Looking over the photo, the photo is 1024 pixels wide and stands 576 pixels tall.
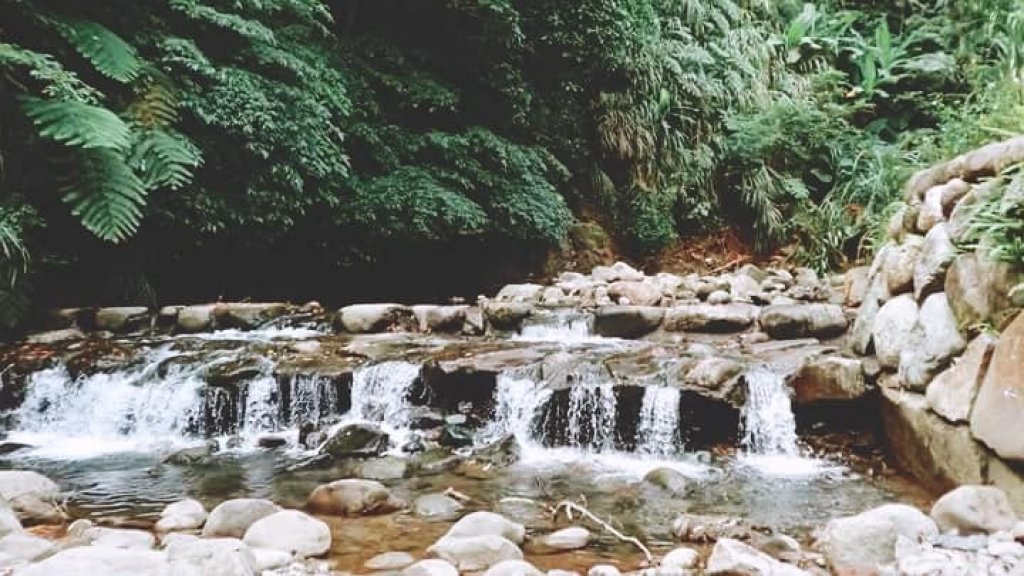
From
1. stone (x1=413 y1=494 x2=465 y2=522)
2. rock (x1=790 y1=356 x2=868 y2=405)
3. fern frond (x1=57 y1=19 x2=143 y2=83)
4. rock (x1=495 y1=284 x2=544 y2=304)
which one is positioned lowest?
stone (x1=413 y1=494 x2=465 y2=522)

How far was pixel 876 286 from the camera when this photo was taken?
3885mm

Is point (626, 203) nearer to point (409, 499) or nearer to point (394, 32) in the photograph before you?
point (394, 32)

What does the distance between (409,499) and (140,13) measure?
439cm

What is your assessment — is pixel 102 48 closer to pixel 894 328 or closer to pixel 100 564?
pixel 100 564

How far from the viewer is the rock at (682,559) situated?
2266 mm

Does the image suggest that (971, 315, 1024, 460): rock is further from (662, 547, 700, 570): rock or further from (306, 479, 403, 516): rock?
(306, 479, 403, 516): rock

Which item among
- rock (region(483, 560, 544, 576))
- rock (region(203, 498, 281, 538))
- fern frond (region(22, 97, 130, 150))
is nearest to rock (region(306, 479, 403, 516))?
rock (region(203, 498, 281, 538))

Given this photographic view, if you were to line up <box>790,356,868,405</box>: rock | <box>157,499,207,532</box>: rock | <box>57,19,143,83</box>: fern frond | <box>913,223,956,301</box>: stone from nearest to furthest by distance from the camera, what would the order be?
<box>157,499,207,532</box>: rock → <box>913,223,956,301</box>: stone → <box>790,356,868,405</box>: rock → <box>57,19,143,83</box>: fern frond

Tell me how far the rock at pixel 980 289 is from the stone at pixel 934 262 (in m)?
0.07

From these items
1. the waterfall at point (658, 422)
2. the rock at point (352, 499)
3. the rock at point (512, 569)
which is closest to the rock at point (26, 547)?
the rock at point (352, 499)

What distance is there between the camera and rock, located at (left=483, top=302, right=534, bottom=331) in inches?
210

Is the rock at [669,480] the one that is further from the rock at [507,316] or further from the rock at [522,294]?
the rock at [522,294]

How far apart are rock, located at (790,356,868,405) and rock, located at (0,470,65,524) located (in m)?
3.24

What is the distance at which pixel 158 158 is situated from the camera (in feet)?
16.3
